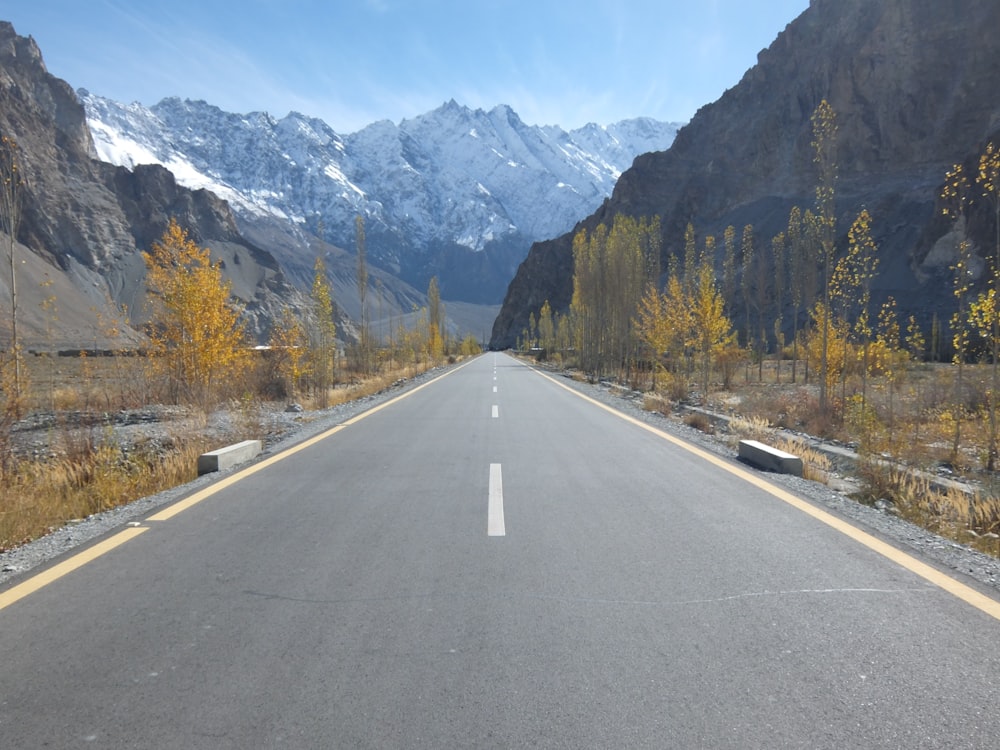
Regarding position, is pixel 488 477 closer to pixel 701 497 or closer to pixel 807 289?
pixel 701 497

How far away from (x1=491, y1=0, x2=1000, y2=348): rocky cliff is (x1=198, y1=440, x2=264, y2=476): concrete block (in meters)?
60.5

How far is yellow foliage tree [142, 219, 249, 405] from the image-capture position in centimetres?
1647

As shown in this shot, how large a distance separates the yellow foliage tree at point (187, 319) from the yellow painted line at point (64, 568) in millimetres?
11393

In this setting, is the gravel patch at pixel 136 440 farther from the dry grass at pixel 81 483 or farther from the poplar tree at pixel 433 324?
the poplar tree at pixel 433 324

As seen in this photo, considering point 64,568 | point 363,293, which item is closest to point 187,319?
point 64,568

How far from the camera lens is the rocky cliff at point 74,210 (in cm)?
9294

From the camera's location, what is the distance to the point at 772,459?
8.66 m

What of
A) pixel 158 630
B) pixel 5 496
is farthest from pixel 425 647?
pixel 5 496

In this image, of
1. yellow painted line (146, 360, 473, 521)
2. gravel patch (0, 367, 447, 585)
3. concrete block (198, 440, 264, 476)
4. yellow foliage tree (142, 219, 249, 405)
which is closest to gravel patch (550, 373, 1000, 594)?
yellow painted line (146, 360, 473, 521)

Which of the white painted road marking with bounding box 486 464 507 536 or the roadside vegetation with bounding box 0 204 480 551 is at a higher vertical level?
the roadside vegetation with bounding box 0 204 480 551

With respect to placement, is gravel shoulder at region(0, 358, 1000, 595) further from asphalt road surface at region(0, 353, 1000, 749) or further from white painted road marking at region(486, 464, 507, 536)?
white painted road marking at region(486, 464, 507, 536)

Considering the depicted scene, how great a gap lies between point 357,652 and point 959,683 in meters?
2.87

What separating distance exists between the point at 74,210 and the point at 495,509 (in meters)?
130

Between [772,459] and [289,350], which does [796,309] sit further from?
[772,459]
